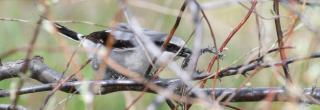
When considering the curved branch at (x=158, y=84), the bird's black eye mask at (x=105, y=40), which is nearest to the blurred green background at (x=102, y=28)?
the bird's black eye mask at (x=105, y=40)

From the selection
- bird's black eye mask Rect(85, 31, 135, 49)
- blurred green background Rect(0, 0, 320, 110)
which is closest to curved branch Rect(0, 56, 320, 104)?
bird's black eye mask Rect(85, 31, 135, 49)

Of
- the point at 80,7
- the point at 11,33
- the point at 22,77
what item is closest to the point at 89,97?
the point at 22,77

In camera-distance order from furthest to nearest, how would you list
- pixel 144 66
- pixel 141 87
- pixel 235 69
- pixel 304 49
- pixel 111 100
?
pixel 111 100 → pixel 144 66 → pixel 141 87 → pixel 235 69 → pixel 304 49

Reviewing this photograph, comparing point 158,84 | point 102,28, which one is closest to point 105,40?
point 158,84

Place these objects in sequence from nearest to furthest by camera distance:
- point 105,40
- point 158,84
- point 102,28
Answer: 1. point 158,84
2. point 105,40
3. point 102,28

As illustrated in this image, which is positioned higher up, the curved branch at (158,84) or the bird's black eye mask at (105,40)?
the bird's black eye mask at (105,40)

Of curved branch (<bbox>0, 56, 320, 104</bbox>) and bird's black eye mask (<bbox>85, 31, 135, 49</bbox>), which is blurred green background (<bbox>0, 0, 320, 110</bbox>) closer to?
bird's black eye mask (<bbox>85, 31, 135, 49</bbox>)

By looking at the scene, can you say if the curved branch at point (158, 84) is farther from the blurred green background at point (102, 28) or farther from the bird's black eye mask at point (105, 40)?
the blurred green background at point (102, 28)

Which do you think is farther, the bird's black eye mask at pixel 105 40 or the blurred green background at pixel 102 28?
the blurred green background at pixel 102 28

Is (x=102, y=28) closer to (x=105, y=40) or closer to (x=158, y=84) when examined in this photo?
(x=105, y=40)

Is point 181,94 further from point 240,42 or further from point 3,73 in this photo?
point 240,42

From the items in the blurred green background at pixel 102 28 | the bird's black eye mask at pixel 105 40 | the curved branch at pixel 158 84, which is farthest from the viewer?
the blurred green background at pixel 102 28
